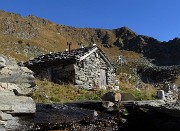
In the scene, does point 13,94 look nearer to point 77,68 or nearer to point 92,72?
point 77,68

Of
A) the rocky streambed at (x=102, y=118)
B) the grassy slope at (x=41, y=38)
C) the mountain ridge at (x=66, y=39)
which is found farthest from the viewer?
the mountain ridge at (x=66, y=39)

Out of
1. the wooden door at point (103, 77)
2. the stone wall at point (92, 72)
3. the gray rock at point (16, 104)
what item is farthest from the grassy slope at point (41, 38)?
the gray rock at point (16, 104)

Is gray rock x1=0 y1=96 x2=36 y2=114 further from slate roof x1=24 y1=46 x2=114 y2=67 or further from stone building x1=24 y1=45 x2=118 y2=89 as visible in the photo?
slate roof x1=24 y1=46 x2=114 y2=67

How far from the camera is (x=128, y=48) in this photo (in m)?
134

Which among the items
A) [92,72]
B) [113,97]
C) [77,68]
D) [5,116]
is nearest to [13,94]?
[5,116]

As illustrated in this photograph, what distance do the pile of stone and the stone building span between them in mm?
17910

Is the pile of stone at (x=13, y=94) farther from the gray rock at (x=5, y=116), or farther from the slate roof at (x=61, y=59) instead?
the slate roof at (x=61, y=59)

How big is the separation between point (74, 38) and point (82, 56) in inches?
4251

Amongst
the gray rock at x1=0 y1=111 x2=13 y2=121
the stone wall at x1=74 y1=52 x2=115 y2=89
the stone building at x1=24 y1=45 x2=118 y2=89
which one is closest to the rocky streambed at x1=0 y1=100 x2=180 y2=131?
the gray rock at x1=0 y1=111 x2=13 y2=121

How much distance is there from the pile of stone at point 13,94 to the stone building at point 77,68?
1791 centimetres

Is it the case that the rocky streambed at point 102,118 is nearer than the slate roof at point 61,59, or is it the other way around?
the rocky streambed at point 102,118

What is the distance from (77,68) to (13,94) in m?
20.1

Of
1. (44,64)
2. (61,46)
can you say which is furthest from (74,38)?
(44,64)

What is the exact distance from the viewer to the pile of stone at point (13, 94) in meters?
9.21
